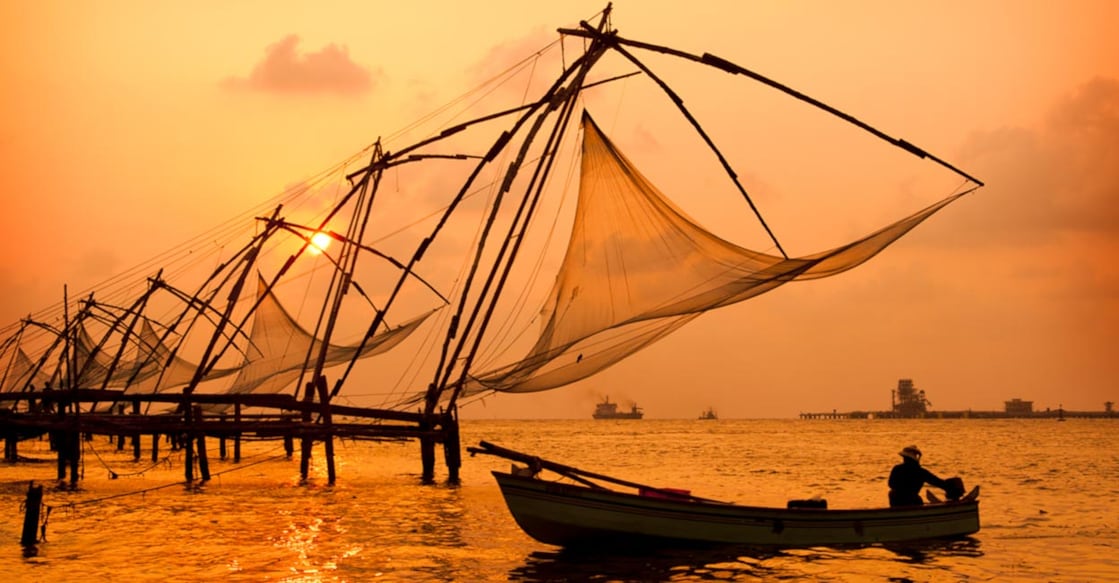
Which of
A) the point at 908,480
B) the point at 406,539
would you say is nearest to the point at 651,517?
the point at 908,480

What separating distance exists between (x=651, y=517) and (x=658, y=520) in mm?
136

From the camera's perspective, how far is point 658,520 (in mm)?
18609

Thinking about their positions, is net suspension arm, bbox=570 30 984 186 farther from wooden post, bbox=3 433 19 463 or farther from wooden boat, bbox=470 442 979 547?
wooden post, bbox=3 433 19 463

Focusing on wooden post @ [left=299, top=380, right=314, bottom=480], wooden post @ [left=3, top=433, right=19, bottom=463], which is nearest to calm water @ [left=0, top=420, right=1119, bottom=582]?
wooden post @ [left=299, top=380, right=314, bottom=480]

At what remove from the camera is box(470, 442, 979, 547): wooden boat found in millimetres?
18406

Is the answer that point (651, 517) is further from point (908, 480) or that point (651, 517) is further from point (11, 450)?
point (11, 450)

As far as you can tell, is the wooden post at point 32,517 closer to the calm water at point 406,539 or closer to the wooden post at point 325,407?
the calm water at point 406,539

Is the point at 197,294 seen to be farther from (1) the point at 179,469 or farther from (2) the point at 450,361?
(2) the point at 450,361

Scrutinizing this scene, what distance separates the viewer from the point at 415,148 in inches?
1093

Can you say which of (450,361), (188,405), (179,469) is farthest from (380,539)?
(179,469)

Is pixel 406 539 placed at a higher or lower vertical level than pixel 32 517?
lower

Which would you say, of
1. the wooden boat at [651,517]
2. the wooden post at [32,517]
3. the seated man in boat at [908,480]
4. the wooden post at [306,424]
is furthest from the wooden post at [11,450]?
the seated man in boat at [908,480]

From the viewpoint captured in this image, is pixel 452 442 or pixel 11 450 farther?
pixel 11 450

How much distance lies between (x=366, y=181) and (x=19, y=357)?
4668cm
